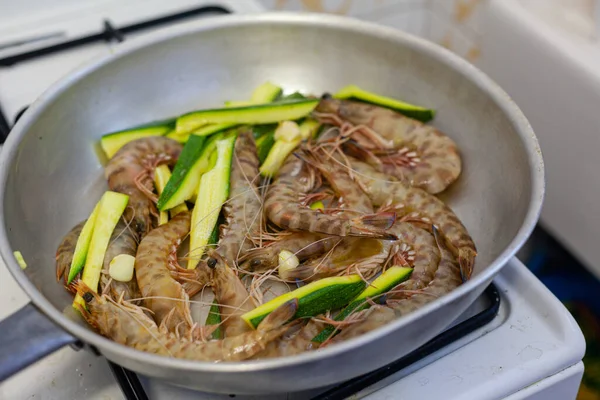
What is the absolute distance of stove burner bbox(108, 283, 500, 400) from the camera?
815mm

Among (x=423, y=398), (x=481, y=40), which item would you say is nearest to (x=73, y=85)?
(x=423, y=398)

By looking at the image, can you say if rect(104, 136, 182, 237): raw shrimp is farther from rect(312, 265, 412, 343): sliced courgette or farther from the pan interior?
rect(312, 265, 412, 343): sliced courgette

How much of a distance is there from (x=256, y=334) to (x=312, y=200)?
0.41 meters

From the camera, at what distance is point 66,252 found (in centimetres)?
101

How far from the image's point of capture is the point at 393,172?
1.17 meters

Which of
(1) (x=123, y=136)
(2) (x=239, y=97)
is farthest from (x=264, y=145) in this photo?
(1) (x=123, y=136)

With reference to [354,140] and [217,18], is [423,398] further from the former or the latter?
[217,18]

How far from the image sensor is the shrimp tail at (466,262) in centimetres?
92

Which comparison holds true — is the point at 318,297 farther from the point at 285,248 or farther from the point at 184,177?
the point at 184,177

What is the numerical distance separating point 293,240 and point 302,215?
0.05 metres

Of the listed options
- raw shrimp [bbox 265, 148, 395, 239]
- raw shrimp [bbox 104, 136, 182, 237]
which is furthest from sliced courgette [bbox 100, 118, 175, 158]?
raw shrimp [bbox 265, 148, 395, 239]

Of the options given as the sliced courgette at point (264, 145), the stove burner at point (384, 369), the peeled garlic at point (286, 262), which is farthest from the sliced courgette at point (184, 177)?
the stove burner at point (384, 369)

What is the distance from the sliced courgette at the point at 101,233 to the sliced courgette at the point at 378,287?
39cm

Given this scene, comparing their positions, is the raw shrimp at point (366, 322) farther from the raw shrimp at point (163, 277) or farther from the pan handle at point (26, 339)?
the pan handle at point (26, 339)
